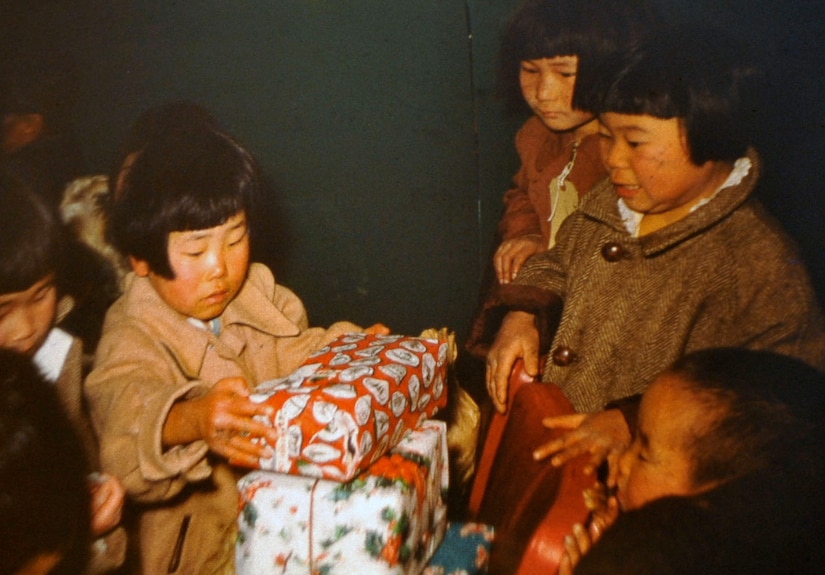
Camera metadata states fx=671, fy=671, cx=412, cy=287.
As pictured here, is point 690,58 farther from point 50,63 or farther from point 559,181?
point 50,63

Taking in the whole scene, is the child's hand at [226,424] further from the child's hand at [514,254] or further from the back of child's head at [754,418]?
the child's hand at [514,254]

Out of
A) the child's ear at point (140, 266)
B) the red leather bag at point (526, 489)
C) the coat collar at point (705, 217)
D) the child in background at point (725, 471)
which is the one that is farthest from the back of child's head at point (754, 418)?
the child's ear at point (140, 266)

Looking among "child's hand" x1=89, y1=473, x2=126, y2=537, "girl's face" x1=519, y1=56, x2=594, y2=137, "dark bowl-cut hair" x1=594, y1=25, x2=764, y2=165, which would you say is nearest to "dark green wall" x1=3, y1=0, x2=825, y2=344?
"dark bowl-cut hair" x1=594, y1=25, x2=764, y2=165

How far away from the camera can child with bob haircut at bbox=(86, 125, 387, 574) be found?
683 millimetres

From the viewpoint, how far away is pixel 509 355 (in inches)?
38.0

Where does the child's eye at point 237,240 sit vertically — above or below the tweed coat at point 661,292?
above

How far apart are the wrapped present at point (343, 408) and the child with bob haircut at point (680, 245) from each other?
17cm

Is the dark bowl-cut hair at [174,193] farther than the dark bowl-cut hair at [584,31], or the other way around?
the dark bowl-cut hair at [584,31]

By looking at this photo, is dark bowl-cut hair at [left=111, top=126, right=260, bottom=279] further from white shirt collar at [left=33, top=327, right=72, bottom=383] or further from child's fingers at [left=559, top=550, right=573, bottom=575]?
child's fingers at [left=559, top=550, right=573, bottom=575]

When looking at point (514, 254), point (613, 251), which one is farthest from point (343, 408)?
Result: point (514, 254)

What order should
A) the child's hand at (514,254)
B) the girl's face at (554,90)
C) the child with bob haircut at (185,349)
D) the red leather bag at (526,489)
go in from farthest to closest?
the child's hand at (514,254) < the girl's face at (554,90) < the child with bob haircut at (185,349) < the red leather bag at (526,489)

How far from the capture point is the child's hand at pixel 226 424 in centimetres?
62

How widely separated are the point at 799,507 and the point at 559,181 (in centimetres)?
70

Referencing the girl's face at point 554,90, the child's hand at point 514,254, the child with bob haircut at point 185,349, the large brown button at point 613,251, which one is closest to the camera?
the child with bob haircut at point 185,349
